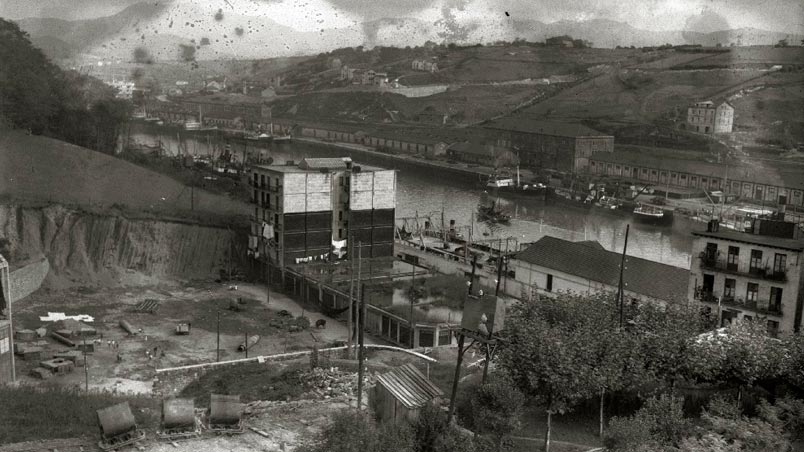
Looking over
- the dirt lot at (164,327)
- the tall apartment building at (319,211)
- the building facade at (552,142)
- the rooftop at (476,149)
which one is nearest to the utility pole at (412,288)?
the dirt lot at (164,327)

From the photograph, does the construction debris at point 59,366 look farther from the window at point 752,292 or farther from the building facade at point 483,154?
the building facade at point 483,154

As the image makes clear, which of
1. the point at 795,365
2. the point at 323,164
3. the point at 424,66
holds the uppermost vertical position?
the point at 424,66

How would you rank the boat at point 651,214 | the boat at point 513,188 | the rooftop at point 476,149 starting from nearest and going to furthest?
the boat at point 651,214, the boat at point 513,188, the rooftop at point 476,149

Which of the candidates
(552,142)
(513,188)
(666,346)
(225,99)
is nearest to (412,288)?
(666,346)

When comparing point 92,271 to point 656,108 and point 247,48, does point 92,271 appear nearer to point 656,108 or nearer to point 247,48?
point 247,48

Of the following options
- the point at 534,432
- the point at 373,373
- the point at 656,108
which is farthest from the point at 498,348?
the point at 656,108

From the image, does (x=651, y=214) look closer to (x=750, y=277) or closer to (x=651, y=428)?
(x=750, y=277)

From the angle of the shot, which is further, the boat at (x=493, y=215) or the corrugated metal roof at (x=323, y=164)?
the boat at (x=493, y=215)
